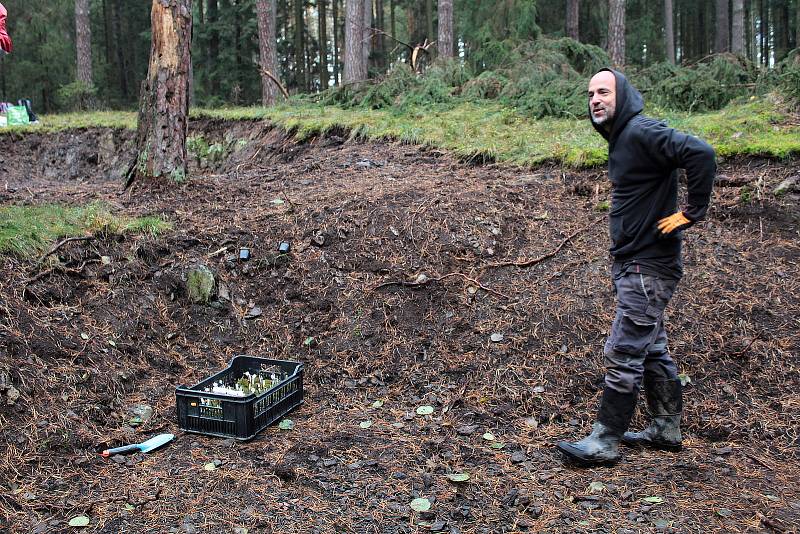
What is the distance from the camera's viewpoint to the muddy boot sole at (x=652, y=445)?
3.55m

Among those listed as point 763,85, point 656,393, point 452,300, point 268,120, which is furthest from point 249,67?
point 656,393

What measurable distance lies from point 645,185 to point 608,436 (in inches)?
53.2

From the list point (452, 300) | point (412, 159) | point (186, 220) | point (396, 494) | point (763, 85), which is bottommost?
point (396, 494)

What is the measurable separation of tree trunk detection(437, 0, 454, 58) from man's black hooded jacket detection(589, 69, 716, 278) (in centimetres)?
1182

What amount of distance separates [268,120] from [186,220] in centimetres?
557

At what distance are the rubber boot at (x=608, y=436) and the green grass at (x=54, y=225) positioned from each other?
405 centimetres

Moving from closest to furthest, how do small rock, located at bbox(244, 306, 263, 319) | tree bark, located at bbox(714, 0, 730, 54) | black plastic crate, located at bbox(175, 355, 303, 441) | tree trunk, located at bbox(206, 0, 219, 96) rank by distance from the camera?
black plastic crate, located at bbox(175, 355, 303, 441)
small rock, located at bbox(244, 306, 263, 319)
tree bark, located at bbox(714, 0, 730, 54)
tree trunk, located at bbox(206, 0, 219, 96)

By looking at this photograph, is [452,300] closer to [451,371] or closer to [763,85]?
[451,371]

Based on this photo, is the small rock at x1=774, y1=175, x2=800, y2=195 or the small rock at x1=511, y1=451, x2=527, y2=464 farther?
the small rock at x1=774, y1=175, x2=800, y2=195

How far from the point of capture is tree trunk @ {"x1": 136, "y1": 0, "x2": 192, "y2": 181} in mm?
6883

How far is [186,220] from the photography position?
6.12m

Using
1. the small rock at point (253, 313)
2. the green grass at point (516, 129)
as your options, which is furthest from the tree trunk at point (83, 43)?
the small rock at point (253, 313)

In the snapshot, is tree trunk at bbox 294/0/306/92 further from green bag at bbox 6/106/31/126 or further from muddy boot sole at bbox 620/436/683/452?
muddy boot sole at bbox 620/436/683/452

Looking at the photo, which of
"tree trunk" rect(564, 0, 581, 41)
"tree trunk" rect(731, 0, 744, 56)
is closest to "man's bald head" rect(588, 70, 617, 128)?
"tree trunk" rect(564, 0, 581, 41)
